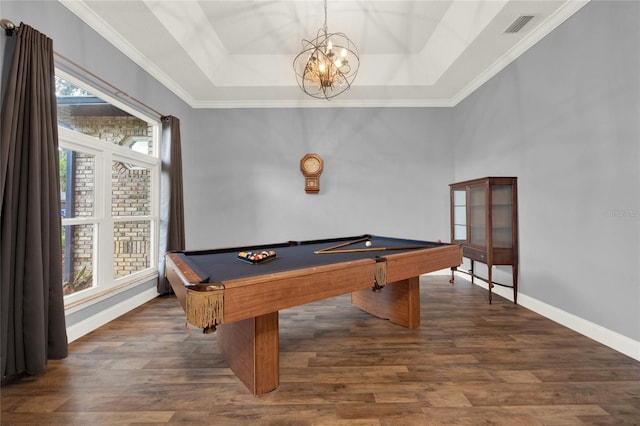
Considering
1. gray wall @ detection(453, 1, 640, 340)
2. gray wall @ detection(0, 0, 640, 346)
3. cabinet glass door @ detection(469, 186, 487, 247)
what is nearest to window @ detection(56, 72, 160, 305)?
gray wall @ detection(0, 0, 640, 346)

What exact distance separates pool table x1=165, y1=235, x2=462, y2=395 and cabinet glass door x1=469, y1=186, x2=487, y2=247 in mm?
1027

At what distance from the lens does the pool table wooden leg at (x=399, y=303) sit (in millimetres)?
2398

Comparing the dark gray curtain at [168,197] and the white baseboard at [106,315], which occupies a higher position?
the dark gray curtain at [168,197]

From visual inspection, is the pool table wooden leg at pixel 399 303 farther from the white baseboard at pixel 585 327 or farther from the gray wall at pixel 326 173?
the gray wall at pixel 326 173

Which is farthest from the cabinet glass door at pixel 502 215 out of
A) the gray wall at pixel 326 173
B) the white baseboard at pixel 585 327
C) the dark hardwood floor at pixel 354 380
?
the gray wall at pixel 326 173

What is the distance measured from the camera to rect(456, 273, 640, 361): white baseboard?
6.49 ft

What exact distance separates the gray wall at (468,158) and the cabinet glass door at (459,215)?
1.52ft

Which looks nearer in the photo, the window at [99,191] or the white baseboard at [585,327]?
the white baseboard at [585,327]

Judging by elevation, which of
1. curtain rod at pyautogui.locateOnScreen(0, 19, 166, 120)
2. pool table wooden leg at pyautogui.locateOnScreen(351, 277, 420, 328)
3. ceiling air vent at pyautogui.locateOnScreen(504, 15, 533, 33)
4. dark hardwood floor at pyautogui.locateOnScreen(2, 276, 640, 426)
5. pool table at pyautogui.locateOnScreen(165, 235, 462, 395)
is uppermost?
ceiling air vent at pyautogui.locateOnScreen(504, 15, 533, 33)

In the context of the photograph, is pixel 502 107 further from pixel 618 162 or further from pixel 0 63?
pixel 0 63

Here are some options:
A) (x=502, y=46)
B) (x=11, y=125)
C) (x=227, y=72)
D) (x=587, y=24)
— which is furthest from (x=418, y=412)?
(x=227, y=72)

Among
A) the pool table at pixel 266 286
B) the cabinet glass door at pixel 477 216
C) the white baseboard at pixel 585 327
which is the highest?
the cabinet glass door at pixel 477 216

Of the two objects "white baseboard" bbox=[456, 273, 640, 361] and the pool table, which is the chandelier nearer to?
the pool table

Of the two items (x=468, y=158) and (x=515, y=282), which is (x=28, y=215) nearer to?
(x=515, y=282)
